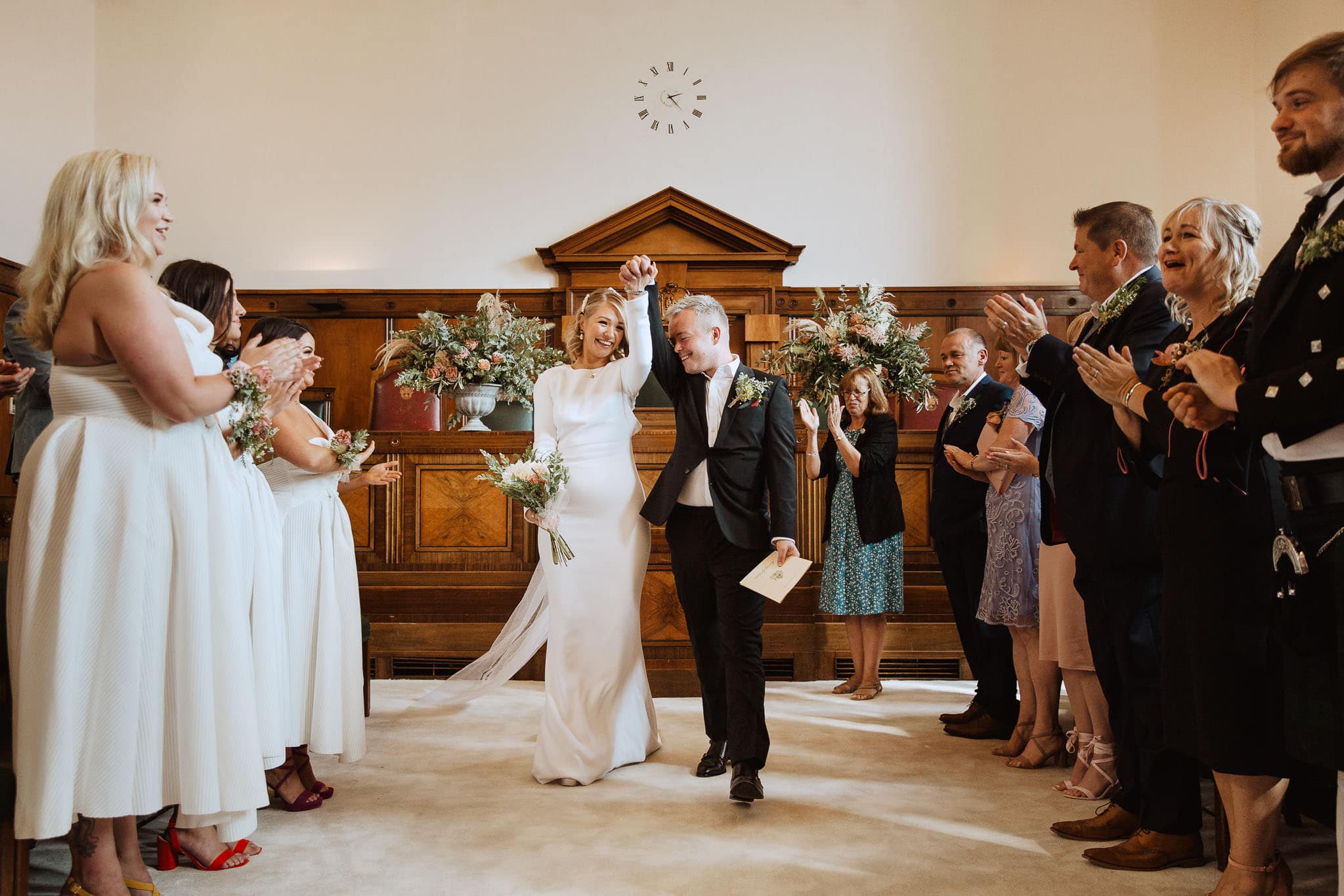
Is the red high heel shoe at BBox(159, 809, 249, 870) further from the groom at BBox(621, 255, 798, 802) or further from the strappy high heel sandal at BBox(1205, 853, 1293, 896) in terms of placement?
the strappy high heel sandal at BBox(1205, 853, 1293, 896)

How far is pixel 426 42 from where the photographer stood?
9.01m

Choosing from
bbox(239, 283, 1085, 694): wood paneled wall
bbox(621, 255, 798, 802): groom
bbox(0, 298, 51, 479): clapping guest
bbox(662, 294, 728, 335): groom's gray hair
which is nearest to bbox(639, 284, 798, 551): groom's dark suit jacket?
bbox(621, 255, 798, 802): groom

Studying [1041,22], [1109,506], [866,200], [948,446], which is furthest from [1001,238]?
[1109,506]

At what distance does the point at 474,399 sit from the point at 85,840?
4129 mm

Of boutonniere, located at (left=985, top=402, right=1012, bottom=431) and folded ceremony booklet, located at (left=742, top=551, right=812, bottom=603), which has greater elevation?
boutonniere, located at (left=985, top=402, right=1012, bottom=431)

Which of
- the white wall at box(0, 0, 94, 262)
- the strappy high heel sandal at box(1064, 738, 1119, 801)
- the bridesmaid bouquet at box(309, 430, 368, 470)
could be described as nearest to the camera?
the strappy high heel sandal at box(1064, 738, 1119, 801)

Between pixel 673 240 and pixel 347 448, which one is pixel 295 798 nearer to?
pixel 347 448

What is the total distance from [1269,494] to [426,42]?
8633 mm

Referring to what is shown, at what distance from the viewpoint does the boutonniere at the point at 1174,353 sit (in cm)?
233

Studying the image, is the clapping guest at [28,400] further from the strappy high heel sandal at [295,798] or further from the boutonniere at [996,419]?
the boutonniere at [996,419]

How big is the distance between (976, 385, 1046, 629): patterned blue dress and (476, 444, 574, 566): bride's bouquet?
1664 mm

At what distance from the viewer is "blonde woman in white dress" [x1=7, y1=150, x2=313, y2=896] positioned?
7.03ft

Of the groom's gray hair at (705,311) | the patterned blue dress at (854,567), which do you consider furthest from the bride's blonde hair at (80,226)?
the patterned blue dress at (854,567)

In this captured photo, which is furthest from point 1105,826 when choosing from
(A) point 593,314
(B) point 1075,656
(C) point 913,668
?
(C) point 913,668
